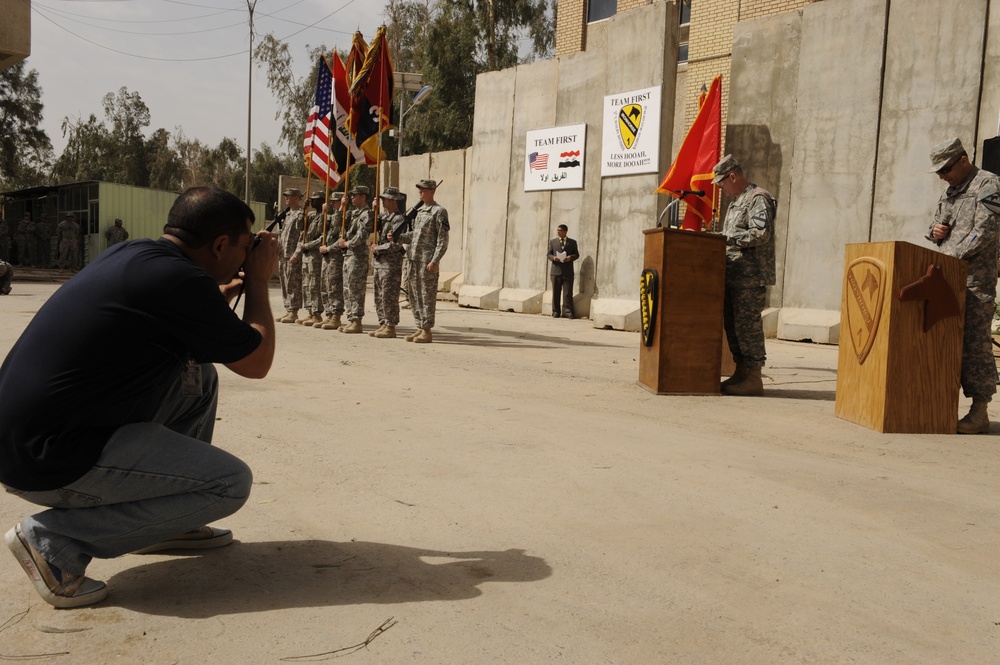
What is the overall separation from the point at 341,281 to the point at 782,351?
6184 mm

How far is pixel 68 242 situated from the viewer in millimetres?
29797

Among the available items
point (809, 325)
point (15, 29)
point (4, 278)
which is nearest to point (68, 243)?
point (4, 278)

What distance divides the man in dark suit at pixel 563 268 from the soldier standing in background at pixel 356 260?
4813mm

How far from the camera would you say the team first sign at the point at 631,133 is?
47.8 ft

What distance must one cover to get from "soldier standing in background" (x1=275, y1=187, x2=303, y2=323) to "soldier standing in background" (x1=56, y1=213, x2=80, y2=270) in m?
19.0

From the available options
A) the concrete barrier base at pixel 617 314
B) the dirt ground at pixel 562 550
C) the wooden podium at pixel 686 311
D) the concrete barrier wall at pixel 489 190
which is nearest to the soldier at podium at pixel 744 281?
the wooden podium at pixel 686 311

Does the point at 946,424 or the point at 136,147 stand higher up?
the point at 136,147

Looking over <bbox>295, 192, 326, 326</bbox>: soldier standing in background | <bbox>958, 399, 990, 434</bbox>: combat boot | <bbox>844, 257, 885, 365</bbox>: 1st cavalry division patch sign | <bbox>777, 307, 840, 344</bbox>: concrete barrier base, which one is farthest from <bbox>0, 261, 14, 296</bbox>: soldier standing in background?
<bbox>958, 399, 990, 434</bbox>: combat boot

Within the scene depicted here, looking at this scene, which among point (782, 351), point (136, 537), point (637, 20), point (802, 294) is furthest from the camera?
point (637, 20)

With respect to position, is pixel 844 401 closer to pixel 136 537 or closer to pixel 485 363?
pixel 485 363

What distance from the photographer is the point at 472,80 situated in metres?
35.4

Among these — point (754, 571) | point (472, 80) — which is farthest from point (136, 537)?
point (472, 80)

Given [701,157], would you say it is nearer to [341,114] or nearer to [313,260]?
[341,114]

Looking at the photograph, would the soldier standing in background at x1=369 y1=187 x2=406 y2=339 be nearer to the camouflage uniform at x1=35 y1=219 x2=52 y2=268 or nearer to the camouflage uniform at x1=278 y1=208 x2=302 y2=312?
the camouflage uniform at x1=278 y1=208 x2=302 y2=312
